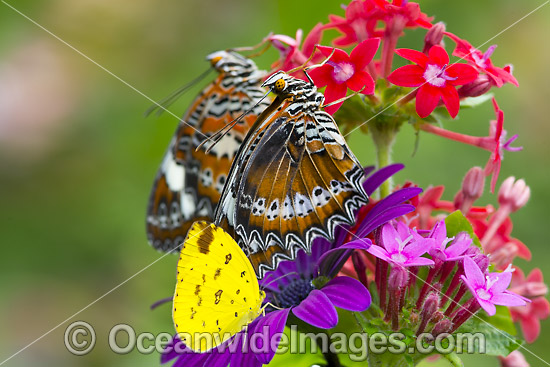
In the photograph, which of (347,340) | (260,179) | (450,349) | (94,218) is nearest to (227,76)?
(260,179)

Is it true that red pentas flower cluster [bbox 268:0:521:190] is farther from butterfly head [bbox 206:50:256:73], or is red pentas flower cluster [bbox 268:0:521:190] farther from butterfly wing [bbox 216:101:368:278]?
butterfly head [bbox 206:50:256:73]

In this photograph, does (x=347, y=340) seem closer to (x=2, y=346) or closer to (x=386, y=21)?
(x=386, y=21)

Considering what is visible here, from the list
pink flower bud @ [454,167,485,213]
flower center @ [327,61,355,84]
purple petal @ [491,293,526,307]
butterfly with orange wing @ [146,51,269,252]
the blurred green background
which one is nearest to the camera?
purple petal @ [491,293,526,307]

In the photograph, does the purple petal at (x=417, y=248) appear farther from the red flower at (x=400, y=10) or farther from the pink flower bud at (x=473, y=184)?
the red flower at (x=400, y=10)

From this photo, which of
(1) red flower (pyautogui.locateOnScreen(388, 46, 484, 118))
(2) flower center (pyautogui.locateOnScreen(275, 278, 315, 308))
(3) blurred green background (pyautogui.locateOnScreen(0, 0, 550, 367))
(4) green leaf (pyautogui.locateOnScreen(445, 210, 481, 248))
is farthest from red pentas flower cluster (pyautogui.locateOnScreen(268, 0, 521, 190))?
(3) blurred green background (pyautogui.locateOnScreen(0, 0, 550, 367))

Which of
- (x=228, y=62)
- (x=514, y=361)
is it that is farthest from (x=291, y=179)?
(x=514, y=361)

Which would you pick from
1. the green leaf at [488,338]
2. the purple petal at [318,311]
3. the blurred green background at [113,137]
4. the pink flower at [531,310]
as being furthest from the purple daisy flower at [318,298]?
the blurred green background at [113,137]
